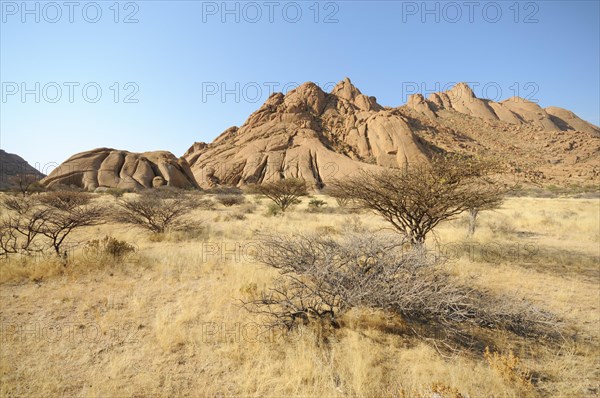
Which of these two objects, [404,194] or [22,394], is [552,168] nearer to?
[404,194]

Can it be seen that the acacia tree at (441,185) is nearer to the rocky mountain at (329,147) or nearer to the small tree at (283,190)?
the small tree at (283,190)

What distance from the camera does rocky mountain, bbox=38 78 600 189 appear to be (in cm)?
4388

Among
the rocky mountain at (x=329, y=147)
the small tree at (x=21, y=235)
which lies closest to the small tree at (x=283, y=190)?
the small tree at (x=21, y=235)

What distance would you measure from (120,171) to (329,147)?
143 ft

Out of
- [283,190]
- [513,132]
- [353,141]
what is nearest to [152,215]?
[283,190]

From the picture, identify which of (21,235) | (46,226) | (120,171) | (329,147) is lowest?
(21,235)

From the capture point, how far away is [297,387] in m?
2.80

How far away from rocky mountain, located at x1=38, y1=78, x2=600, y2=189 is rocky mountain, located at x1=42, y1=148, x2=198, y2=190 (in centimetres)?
14

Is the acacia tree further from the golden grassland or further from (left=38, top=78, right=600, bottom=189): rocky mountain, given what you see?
(left=38, top=78, right=600, bottom=189): rocky mountain

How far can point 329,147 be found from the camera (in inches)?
2534

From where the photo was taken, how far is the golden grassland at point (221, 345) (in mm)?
2830

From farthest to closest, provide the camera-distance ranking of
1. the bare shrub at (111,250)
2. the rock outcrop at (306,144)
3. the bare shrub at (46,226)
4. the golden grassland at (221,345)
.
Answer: the rock outcrop at (306,144) → the bare shrub at (111,250) → the bare shrub at (46,226) → the golden grassland at (221,345)

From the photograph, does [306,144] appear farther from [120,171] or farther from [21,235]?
[21,235]

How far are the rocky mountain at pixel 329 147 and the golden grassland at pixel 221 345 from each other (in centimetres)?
3967
